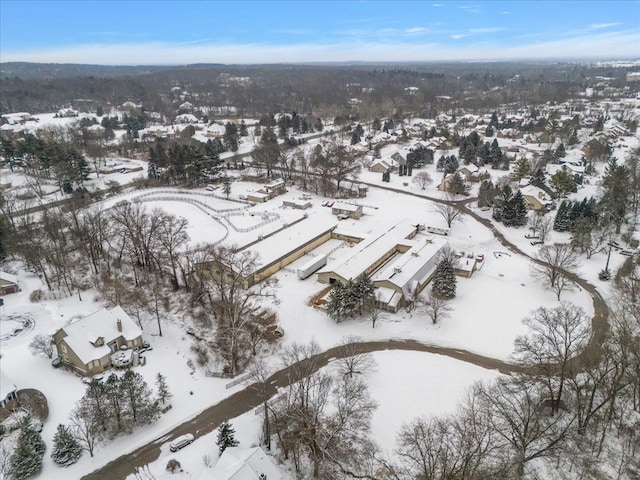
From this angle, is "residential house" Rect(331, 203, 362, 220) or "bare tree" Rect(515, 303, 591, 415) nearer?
"bare tree" Rect(515, 303, 591, 415)

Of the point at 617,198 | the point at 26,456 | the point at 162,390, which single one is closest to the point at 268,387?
the point at 162,390

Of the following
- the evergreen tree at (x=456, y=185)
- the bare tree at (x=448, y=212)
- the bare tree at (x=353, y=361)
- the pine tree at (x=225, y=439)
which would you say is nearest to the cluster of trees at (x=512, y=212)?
the bare tree at (x=448, y=212)

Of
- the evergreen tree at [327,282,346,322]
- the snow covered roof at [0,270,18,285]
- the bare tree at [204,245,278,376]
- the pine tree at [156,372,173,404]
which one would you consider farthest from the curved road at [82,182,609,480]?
the snow covered roof at [0,270,18,285]

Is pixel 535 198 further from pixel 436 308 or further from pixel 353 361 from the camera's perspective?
pixel 353 361

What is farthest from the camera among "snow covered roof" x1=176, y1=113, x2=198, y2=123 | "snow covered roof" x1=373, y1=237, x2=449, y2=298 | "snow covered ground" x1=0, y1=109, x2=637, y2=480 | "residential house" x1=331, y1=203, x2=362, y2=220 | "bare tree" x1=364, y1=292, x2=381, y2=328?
"snow covered roof" x1=176, y1=113, x2=198, y2=123

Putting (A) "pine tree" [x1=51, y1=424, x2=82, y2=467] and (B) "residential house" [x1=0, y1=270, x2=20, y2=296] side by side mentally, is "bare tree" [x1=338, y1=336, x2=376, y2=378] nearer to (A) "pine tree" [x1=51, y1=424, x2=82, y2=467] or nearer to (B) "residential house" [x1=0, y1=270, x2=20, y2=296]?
A: (A) "pine tree" [x1=51, y1=424, x2=82, y2=467]

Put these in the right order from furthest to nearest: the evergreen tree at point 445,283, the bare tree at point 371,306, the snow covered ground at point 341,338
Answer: the evergreen tree at point 445,283, the bare tree at point 371,306, the snow covered ground at point 341,338

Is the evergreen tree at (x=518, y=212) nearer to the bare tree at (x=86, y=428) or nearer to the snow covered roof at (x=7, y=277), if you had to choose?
the bare tree at (x=86, y=428)
